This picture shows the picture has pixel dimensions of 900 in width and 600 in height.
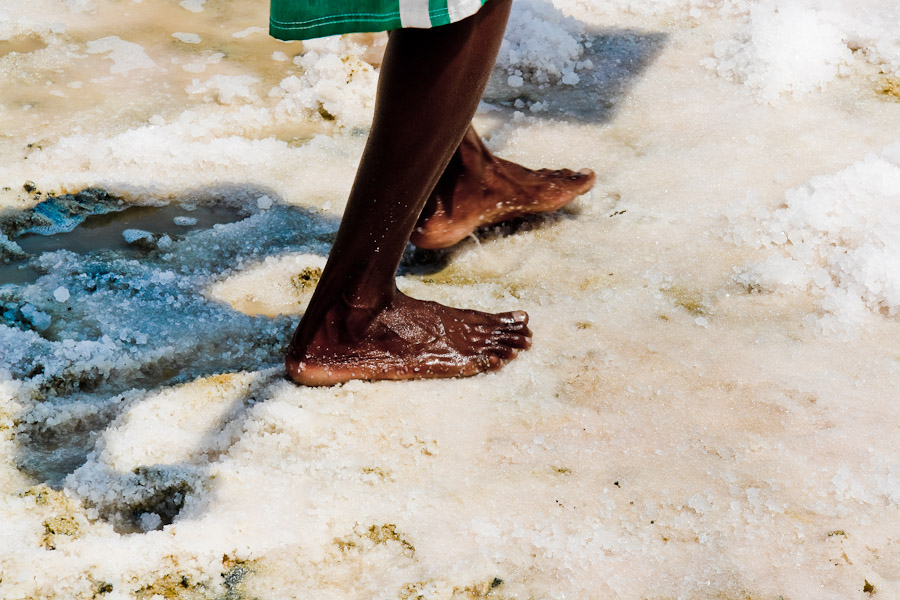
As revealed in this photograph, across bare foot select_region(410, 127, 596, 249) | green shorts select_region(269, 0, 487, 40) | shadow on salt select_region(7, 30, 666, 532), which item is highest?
green shorts select_region(269, 0, 487, 40)

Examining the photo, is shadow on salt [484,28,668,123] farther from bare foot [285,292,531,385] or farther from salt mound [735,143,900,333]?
bare foot [285,292,531,385]

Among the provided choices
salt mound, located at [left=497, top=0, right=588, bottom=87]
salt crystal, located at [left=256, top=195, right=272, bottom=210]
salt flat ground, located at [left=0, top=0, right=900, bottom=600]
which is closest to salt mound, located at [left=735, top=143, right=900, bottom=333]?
salt flat ground, located at [left=0, top=0, right=900, bottom=600]

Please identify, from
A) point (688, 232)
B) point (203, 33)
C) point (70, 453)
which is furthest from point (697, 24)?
point (70, 453)

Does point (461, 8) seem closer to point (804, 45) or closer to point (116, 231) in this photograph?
point (116, 231)

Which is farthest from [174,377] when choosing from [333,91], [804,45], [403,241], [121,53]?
[804,45]

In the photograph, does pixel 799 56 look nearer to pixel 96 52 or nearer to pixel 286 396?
pixel 286 396

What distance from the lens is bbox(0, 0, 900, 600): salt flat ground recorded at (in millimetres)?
1380

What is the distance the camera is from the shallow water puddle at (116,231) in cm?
214

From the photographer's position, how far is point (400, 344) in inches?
69.9

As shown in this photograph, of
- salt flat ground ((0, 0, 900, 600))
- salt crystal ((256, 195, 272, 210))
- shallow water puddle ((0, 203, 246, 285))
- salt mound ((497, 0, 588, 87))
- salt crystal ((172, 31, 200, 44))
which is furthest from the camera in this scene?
salt crystal ((172, 31, 200, 44))

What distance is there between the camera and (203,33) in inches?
132

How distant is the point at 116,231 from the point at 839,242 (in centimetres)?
203

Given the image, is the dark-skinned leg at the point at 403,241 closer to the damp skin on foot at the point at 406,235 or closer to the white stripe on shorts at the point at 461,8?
the damp skin on foot at the point at 406,235

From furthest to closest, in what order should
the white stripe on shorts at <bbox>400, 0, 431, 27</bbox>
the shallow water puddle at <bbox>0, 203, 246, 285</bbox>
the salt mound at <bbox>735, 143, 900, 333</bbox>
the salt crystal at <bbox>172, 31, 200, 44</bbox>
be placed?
the salt crystal at <bbox>172, 31, 200, 44</bbox> → the shallow water puddle at <bbox>0, 203, 246, 285</bbox> → the salt mound at <bbox>735, 143, 900, 333</bbox> → the white stripe on shorts at <bbox>400, 0, 431, 27</bbox>
